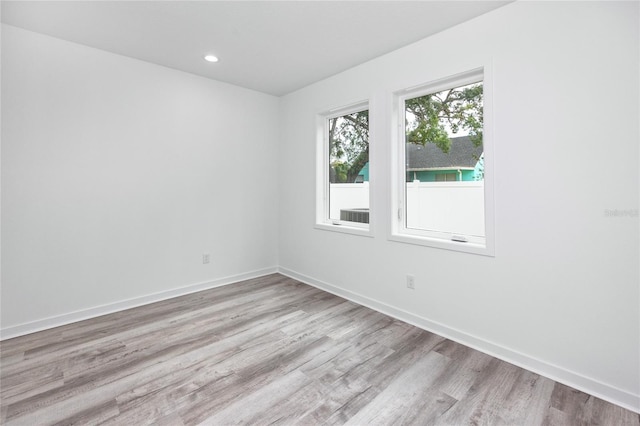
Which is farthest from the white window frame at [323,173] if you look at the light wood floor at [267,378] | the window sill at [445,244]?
the light wood floor at [267,378]

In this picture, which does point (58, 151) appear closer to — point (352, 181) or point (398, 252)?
point (352, 181)

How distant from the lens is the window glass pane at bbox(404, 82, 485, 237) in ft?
8.18

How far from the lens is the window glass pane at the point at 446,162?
8.18ft

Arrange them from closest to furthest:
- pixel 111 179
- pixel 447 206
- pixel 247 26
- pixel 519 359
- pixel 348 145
Answer: pixel 519 359 < pixel 247 26 < pixel 447 206 < pixel 111 179 < pixel 348 145

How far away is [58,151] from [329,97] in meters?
2.70

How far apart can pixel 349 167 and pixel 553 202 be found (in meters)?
2.09

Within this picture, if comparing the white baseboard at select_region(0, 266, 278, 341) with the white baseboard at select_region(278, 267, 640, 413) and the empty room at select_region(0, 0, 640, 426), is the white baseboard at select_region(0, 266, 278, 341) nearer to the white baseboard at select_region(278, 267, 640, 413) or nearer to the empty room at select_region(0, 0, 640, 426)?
the empty room at select_region(0, 0, 640, 426)

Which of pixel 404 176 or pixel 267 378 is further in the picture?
pixel 404 176

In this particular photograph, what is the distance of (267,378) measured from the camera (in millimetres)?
1975

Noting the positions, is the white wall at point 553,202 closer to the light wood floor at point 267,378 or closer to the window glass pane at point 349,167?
the light wood floor at point 267,378

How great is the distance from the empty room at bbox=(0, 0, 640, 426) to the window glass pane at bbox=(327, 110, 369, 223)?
28mm

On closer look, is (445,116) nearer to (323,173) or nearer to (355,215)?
(355,215)

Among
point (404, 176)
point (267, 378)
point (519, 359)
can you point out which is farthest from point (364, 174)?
point (267, 378)

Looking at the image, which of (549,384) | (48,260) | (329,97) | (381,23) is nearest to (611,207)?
(549,384)
